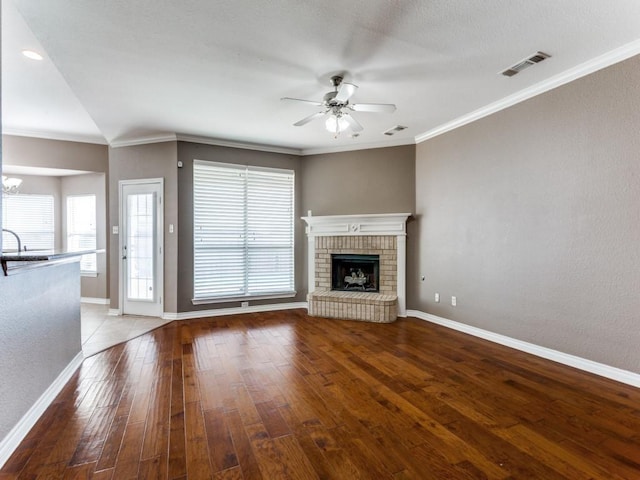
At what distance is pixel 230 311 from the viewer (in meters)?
5.26

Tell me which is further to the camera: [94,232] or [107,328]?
[94,232]

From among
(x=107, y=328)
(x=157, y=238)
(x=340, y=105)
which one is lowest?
(x=107, y=328)

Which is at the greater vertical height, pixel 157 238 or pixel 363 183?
pixel 363 183

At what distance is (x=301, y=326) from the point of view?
180 inches

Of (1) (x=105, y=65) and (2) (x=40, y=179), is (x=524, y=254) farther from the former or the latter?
(2) (x=40, y=179)

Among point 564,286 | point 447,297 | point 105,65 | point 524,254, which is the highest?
point 105,65

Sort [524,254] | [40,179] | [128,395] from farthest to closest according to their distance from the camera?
[40,179] → [524,254] → [128,395]

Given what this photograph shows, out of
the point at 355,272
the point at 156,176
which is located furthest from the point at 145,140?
the point at 355,272

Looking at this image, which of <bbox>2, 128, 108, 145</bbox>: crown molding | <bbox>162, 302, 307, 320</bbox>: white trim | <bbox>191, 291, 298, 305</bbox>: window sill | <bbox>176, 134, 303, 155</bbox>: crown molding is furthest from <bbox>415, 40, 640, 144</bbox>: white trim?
<bbox>2, 128, 108, 145</bbox>: crown molding

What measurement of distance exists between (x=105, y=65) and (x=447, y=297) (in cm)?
476

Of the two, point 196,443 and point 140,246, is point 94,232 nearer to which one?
point 140,246

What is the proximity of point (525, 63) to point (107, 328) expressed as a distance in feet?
18.9

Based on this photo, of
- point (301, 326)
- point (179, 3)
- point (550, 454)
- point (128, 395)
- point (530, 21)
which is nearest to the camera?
point (550, 454)

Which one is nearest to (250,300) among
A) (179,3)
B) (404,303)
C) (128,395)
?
(404,303)
